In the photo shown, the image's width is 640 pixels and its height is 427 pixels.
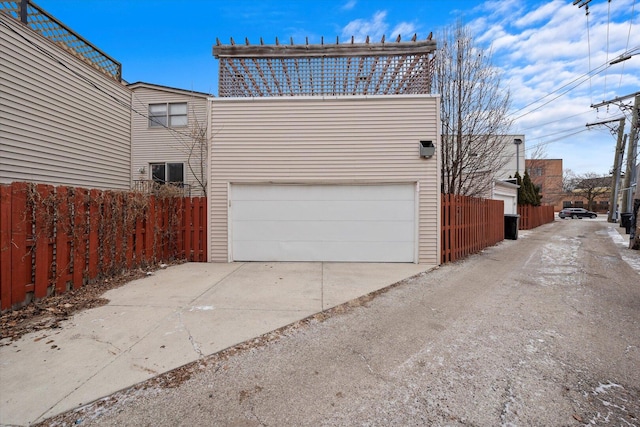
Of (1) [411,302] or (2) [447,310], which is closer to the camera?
(2) [447,310]

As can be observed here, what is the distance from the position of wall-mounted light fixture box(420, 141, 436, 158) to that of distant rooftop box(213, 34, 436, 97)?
1454mm

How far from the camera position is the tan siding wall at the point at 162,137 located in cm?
1219

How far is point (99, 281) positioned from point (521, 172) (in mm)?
31291

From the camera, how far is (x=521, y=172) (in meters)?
26.9

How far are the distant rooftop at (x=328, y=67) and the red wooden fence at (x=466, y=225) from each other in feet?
9.67

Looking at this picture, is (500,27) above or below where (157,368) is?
above

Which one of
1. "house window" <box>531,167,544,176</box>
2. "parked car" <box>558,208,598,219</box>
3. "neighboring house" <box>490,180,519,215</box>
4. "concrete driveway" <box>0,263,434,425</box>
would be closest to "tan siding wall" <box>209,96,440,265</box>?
"concrete driveway" <box>0,263,434,425</box>

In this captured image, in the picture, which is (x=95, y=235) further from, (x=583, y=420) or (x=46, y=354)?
(x=583, y=420)

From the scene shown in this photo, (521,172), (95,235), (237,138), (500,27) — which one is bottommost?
(95,235)

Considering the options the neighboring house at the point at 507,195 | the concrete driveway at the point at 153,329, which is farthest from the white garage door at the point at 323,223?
the neighboring house at the point at 507,195

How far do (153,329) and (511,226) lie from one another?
1340 cm

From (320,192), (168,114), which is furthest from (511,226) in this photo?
(168,114)

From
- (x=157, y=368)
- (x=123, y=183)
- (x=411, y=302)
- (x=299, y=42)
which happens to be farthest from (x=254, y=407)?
(x=123, y=183)

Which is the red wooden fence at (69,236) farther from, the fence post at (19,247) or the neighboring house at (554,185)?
the neighboring house at (554,185)
